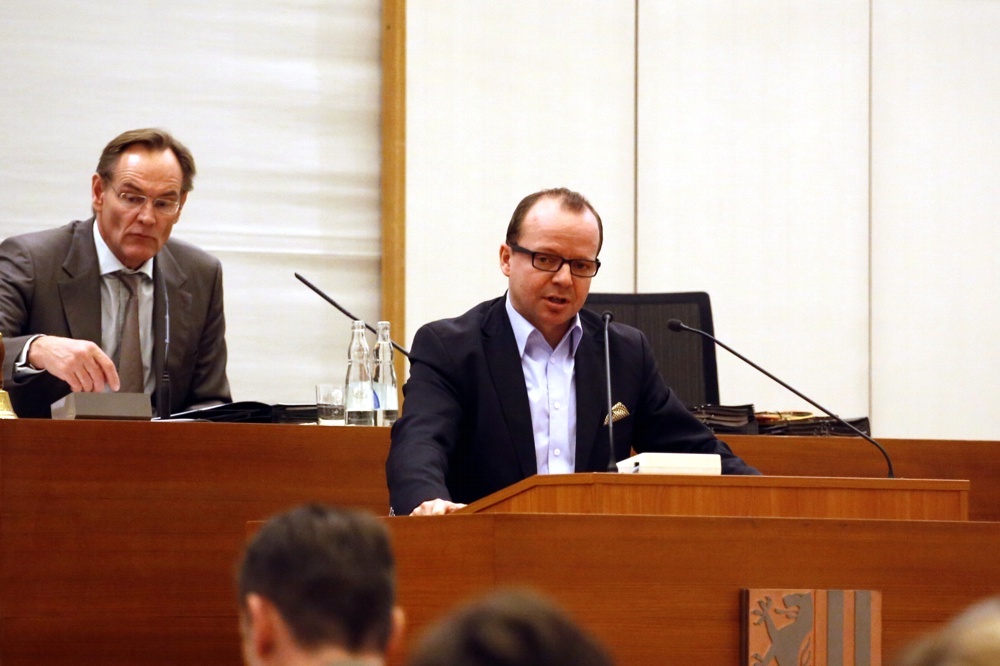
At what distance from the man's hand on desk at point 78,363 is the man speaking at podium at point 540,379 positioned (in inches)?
26.6

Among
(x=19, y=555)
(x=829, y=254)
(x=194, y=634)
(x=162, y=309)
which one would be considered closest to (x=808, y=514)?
(x=194, y=634)

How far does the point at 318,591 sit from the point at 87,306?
254cm

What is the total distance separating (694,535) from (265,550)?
1.17 m

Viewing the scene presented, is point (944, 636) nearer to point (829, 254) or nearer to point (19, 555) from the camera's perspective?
point (19, 555)

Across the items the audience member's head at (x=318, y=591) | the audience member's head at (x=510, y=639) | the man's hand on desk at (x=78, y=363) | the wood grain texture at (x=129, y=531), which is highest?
the man's hand on desk at (x=78, y=363)

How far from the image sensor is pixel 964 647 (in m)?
0.73

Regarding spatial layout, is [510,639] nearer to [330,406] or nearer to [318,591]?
[318,591]

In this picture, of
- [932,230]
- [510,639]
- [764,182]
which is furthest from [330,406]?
[932,230]

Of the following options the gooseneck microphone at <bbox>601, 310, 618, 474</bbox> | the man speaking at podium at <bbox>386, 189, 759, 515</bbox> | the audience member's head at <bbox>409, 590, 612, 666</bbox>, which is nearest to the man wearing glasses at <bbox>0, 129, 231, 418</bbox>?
the man speaking at podium at <bbox>386, 189, 759, 515</bbox>

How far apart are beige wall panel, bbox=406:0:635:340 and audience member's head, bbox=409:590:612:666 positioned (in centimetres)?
430

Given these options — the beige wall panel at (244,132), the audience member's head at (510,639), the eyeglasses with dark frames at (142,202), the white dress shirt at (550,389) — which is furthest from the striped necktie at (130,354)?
the audience member's head at (510,639)

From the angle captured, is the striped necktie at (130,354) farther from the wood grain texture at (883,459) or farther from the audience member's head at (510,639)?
the audience member's head at (510,639)

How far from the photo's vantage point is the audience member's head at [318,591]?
1.07 meters

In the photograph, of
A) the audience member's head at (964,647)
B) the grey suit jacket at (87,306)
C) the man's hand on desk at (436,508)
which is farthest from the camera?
the grey suit jacket at (87,306)
